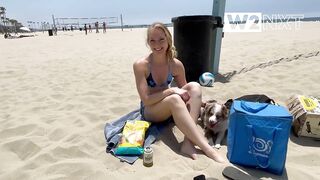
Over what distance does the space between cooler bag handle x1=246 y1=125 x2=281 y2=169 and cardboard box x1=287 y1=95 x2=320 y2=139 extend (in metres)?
0.83

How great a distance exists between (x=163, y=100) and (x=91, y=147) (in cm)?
80

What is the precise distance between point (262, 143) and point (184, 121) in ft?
2.30

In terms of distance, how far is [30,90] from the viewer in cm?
485

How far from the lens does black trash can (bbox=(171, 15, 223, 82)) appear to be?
4785 millimetres

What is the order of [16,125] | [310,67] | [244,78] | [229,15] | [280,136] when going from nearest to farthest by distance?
[280,136]
[16,125]
[244,78]
[310,67]
[229,15]

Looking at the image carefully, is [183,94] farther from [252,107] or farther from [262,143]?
[262,143]

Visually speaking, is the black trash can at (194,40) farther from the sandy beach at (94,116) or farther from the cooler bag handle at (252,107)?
the cooler bag handle at (252,107)

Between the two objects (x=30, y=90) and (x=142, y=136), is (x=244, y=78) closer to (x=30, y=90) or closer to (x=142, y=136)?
(x=142, y=136)

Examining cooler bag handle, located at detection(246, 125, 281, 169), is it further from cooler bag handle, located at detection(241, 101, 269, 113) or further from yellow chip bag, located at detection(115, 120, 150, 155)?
yellow chip bag, located at detection(115, 120, 150, 155)

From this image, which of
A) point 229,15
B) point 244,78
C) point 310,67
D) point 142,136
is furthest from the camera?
point 229,15

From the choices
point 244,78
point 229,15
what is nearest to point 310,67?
point 244,78

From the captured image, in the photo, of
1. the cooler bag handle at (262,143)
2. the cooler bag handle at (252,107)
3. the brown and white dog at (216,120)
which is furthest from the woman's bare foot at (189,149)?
the cooler bag handle at (252,107)

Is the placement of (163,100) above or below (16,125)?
above

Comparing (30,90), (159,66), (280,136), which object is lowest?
(30,90)
